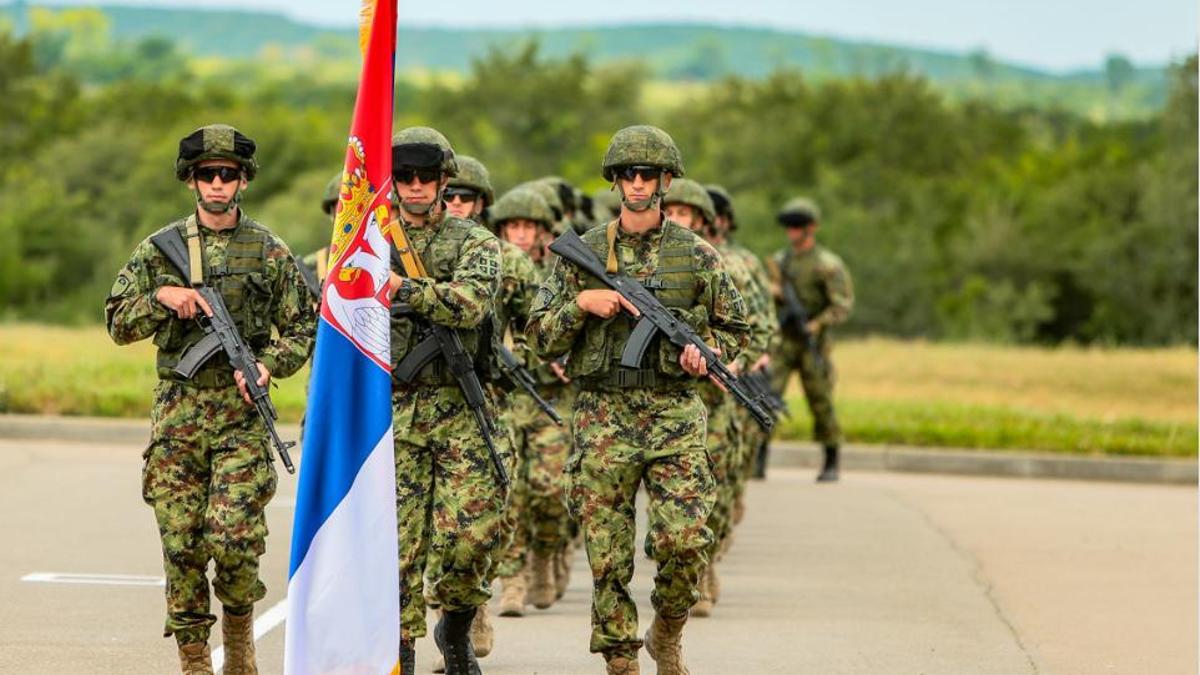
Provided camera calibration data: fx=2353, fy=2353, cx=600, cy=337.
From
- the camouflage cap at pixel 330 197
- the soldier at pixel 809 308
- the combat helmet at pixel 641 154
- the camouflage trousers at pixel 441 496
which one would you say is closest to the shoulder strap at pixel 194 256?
the camouflage trousers at pixel 441 496

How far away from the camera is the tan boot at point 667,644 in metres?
9.00

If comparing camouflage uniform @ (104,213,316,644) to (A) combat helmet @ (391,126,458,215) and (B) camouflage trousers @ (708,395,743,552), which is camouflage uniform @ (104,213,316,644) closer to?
(A) combat helmet @ (391,126,458,215)

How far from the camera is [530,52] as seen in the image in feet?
282

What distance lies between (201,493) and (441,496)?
0.91m

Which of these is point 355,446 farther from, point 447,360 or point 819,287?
point 819,287

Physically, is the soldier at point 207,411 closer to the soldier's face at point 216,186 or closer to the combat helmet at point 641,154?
the soldier's face at point 216,186

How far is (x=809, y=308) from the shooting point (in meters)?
18.5

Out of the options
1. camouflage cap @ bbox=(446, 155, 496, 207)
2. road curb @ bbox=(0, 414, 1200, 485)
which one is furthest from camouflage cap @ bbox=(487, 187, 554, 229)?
road curb @ bbox=(0, 414, 1200, 485)

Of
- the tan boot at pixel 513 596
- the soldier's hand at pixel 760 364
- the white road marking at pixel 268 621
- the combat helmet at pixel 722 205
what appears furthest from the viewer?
the combat helmet at pixel 722 205

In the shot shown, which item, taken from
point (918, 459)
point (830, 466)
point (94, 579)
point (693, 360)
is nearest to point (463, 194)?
point (693, 360)

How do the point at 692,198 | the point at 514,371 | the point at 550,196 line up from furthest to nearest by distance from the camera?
the point at 550,196 < the point at 692,198 < the point at 514,371

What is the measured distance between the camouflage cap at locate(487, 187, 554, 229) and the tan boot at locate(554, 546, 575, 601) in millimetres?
1692

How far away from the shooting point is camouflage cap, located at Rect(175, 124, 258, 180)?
854 centimetres

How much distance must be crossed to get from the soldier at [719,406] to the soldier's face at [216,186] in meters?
3.40
